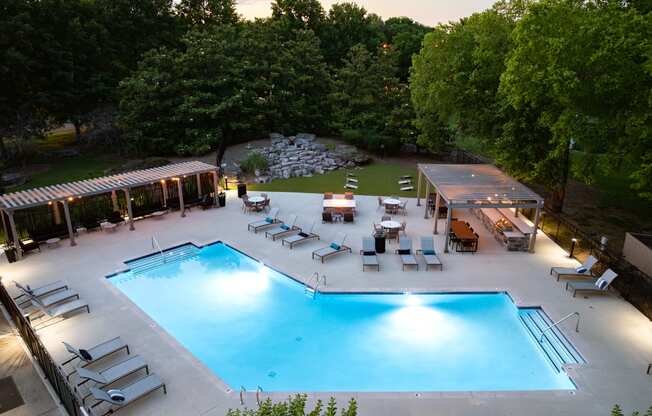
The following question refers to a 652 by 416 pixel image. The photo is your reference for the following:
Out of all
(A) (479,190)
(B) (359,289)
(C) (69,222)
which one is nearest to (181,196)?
(C) (69,222)

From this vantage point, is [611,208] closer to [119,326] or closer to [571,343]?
[571,343]

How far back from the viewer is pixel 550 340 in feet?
36.3

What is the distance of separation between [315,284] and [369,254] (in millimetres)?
2592

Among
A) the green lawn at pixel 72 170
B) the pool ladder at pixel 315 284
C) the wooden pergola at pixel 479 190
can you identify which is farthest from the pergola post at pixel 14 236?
the wooden pergola at pixel 479 190

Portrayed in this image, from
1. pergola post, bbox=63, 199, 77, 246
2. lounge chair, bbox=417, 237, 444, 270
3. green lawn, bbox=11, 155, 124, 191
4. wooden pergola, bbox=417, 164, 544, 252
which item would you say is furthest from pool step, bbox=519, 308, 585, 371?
green lawn, bbox=11, 155, 124, 191

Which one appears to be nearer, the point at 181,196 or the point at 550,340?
the point at 550,340

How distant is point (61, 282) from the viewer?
13.1 metres

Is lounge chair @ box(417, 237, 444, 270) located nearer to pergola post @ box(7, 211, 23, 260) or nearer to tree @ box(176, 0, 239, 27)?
pergola post @ box(7, 211, 23, 260)

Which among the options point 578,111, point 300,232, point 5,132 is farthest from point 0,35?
point 578,111

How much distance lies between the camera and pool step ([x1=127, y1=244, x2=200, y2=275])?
15.3 meters

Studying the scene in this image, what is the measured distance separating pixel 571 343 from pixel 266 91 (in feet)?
96.2

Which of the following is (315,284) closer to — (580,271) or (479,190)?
(479,190)

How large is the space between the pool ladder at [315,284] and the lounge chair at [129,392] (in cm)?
529

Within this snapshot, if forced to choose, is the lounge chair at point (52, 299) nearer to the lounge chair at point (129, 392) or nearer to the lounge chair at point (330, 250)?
the lounge chair at point (129, 392)
